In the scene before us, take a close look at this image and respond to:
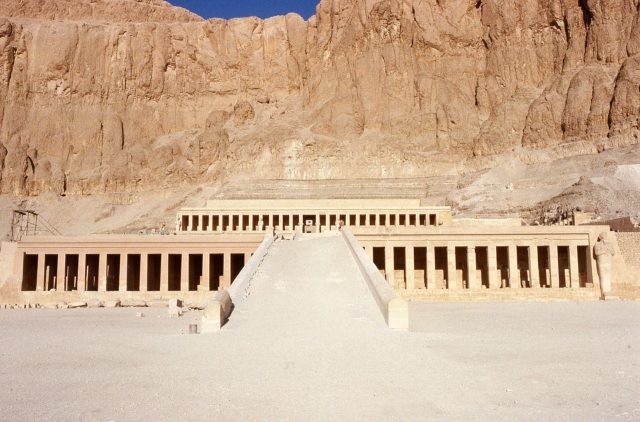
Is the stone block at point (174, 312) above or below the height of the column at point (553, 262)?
below

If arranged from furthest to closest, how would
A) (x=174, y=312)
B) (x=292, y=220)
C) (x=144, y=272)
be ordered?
1. (x=292, y=220)
2. (x=144, y=272)
3. (x=174, y=312)

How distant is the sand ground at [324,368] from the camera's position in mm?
8938

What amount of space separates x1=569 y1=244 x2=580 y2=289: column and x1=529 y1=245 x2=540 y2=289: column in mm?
1945

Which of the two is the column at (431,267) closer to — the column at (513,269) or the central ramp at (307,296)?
the column at (513,269)

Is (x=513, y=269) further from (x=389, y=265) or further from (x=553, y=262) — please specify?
(x=389, y=265)

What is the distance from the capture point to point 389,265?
3734cm

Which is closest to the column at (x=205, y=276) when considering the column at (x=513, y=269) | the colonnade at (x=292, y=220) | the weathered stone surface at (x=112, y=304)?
the weathered stone surface at (x=112, y=304)

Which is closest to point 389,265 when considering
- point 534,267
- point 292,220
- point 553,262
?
point 534,267

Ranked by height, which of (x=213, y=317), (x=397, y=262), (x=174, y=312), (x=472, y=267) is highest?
(x=397, y=262)

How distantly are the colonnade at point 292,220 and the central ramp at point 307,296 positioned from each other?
29404 millimetres

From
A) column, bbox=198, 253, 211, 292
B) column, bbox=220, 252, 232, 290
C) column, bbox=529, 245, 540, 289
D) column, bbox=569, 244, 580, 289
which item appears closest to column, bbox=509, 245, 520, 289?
column, bbox=529, 245, 540, 289

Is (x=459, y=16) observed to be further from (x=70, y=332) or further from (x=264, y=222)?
(x=70, y=332)

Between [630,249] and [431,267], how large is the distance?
39.6 feet

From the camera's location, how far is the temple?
36312mm
